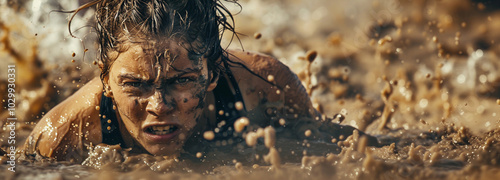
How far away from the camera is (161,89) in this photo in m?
2.98

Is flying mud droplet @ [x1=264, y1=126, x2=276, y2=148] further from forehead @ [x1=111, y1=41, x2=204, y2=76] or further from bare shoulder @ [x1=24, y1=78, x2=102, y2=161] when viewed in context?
bare shoulder @ [x1=24, y1=78, x2=102, y2=161]

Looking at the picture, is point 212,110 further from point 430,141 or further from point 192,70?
point 430,141

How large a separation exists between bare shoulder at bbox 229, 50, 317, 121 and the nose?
794 millimetres

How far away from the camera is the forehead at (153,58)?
9.63ft

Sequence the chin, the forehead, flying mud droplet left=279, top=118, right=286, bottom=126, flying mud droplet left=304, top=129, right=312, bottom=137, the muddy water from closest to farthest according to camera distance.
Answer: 1. the forehead
2. the muddy water
3. the chin
4. flying mud droplet left=304, top=129, right=312, bottom=137
5. flying mud droplet left=279, top=118, right=286, bottom=126

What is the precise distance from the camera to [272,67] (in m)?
3.86

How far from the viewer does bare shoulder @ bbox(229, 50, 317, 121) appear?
3.73 meters

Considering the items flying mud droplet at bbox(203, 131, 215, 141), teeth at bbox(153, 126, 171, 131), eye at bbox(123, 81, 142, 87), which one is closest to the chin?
teeth at bbox(153, 126, 171, 131)

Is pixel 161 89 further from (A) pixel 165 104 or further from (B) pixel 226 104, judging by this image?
(B) pixel 226 104

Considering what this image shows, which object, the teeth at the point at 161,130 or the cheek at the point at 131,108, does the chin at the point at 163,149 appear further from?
the cheek at the point at 131,108

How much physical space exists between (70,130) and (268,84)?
1.37m

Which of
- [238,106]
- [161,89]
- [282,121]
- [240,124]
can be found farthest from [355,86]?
[161,89]

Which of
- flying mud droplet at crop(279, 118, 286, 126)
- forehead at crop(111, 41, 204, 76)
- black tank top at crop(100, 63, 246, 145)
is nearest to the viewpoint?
forehead at crop(111, 41, 204, 76)

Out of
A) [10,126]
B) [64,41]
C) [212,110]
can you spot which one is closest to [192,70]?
[212,110]
